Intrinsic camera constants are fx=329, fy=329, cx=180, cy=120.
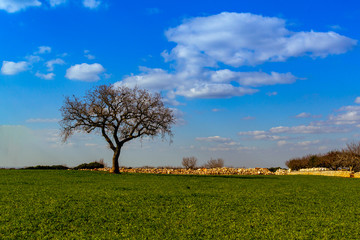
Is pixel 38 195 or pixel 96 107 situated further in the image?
pixel 96 107

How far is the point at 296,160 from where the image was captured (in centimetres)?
4784

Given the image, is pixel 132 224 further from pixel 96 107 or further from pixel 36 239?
pixel 96 107

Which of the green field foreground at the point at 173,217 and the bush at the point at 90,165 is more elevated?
the bush at the point at 90,165

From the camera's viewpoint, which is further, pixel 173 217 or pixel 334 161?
pixel 334 161

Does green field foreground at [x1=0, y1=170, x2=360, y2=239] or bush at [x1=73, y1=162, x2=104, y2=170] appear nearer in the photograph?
green field foreground at [x1=0, y1=170, x2=360, y2=239]

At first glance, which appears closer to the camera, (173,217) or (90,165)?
(173,217)

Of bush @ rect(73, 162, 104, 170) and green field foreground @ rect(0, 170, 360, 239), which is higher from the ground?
bush @ rect(73, 162, 104, 170)

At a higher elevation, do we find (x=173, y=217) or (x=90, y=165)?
(x=90, y=165)

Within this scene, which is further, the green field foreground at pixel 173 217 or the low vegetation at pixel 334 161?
the low vegetation at pixel 334 161

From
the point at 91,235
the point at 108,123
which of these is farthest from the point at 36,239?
the point at 108,123

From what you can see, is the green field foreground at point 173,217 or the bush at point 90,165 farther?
the bush at point 90,165

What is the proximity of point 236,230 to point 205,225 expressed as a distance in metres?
0.80

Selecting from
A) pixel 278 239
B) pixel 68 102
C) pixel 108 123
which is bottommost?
pixel 278 239

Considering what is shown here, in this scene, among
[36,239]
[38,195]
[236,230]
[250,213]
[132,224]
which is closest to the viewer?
[36,239]
